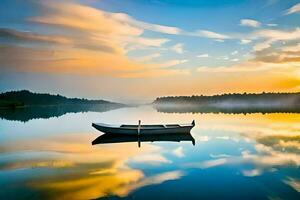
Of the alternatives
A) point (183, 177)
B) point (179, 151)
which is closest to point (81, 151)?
point (179, 151)

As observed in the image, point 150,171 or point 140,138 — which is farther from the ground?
point 140,138

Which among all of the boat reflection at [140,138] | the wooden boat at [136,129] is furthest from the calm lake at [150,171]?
the wooden boat at [136,129]

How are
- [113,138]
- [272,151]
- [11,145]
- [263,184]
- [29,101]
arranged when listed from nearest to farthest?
1. [263,184]
2. [272,151]
3. [11,145]
4. [113,138]
5. [29,101]

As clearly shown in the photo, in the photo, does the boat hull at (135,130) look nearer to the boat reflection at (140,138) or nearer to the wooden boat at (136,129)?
the wooden boat at (136,129)

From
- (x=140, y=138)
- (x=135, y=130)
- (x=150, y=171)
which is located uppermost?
(x=135, y=130)

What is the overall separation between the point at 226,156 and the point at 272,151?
163 inches

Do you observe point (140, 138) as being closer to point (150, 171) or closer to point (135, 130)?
point (135, 130)

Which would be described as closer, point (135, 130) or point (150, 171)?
point (150, 171)

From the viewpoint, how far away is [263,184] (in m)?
12.9

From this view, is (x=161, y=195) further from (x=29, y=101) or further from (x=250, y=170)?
(x=29, y=101)

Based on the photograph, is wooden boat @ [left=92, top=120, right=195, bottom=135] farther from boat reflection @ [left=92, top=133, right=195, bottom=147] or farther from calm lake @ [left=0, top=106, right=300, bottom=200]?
calm lake @ [left=0, top=106, right=300, bottom=200]

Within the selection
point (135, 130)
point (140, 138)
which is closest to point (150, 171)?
point (140, 138)

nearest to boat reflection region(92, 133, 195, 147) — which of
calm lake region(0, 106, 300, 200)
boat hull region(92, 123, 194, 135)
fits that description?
boat hull region(92, 123, 194, 135)

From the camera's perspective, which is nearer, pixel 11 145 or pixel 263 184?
pixel 263 184
